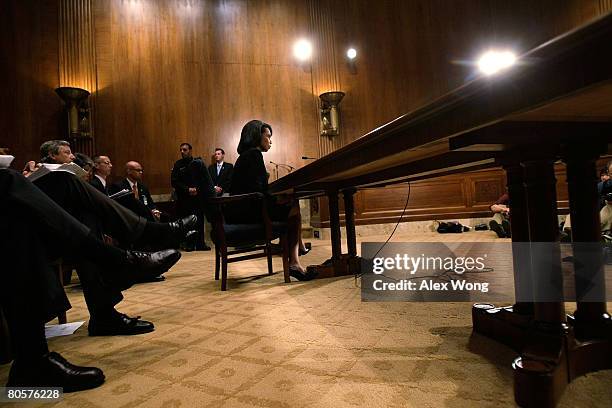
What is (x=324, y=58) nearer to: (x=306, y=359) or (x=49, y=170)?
(x=49, y=170)

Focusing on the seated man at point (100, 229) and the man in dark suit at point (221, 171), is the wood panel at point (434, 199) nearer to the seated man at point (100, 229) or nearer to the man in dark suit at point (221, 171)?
the man in dark suit at point (221, 171)

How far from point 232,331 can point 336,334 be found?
1.36ft

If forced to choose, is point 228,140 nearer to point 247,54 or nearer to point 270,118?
point 270,118

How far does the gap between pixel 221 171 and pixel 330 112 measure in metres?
2.26

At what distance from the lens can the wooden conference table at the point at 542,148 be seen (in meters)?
0.59

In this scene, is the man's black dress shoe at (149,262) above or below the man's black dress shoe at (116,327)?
above

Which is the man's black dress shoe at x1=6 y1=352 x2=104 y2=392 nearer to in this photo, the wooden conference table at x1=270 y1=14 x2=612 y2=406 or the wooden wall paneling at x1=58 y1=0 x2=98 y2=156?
the wooden conference table at x1=270 y1=14 x2=612 y2=406

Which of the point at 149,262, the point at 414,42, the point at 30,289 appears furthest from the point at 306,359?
the point at 414,42

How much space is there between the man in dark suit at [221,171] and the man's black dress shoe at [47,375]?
4.33m

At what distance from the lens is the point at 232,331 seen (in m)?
1.45

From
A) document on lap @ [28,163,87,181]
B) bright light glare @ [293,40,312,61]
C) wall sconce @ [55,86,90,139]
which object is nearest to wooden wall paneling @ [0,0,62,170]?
wall sconce @ [55,86,90,139]

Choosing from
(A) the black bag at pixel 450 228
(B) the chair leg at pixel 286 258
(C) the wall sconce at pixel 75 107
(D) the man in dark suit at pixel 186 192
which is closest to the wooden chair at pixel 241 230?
(B) the chair leg at pixel 286 258

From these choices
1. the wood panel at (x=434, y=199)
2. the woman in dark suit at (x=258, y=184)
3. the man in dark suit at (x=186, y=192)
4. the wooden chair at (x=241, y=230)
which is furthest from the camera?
the wood panel at (x=434, y=199)

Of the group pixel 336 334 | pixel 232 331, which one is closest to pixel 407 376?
pixel 336 334
